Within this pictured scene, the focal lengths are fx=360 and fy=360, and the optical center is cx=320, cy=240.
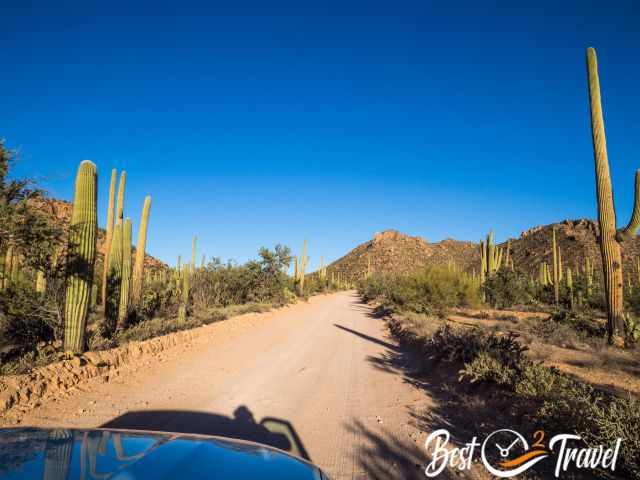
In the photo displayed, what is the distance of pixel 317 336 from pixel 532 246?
52389mm

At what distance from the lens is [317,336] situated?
12.2 m

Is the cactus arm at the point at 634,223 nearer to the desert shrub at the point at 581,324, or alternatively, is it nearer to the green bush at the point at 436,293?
the desert shrub at the point at 581,324

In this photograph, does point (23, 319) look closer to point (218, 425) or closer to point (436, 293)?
point (218, 425)

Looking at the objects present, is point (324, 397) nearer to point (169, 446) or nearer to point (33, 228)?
point (169, 446)

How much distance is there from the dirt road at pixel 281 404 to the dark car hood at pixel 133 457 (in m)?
1.87

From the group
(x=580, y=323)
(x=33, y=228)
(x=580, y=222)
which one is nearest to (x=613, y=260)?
(x=580, y=323)

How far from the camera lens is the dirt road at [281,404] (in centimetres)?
399

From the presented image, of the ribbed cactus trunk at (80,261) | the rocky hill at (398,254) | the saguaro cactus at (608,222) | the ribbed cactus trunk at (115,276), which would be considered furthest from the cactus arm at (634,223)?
the rocky hill at (398,254)

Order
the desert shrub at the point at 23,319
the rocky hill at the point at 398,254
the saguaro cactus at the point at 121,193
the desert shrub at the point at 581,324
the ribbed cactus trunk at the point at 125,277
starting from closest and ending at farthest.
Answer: the desert shrub at the point at 23,319
the desert shrub at the point at 581,324
the ribbed cactus trunk at the point at 125,277
the saguaro cactus at the point at 121,193
the rocky hill at the point at 398,254

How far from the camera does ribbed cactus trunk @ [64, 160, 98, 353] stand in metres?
7.06

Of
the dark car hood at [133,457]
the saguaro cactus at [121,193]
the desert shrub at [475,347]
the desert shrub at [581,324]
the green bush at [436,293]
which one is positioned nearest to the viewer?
the dark car hood at [133,457]

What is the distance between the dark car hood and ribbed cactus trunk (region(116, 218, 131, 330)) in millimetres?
10068

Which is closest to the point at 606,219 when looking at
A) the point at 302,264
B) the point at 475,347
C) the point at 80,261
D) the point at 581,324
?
the point at 581,324

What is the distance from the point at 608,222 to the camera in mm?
10172
